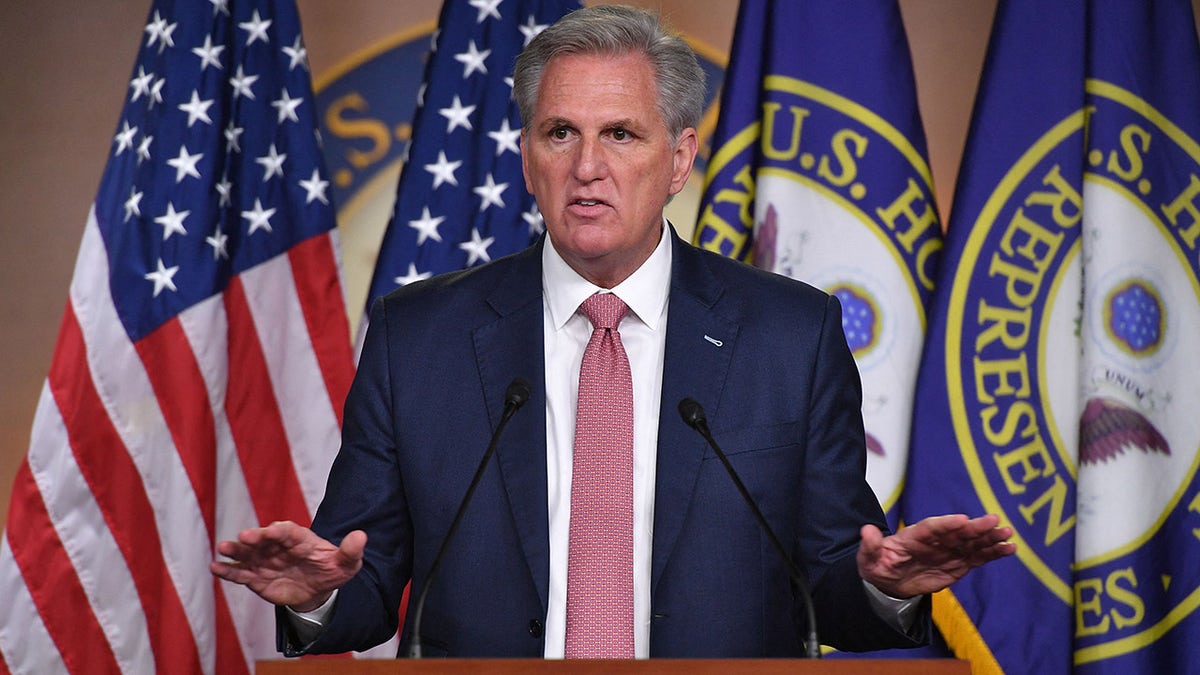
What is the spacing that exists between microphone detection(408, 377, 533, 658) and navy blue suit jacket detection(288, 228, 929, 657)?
0.64ft

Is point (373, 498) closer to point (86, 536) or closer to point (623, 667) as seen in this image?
point (623, 667)

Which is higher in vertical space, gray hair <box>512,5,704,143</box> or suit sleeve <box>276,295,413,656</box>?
gray hair <box>512,5,704,143</box>

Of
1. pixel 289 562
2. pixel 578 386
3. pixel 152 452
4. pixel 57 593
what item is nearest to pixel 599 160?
pixel 578 386

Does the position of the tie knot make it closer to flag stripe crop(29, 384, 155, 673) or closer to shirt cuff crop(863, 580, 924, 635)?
shirt cuff crop(863, 580, 924, 635)

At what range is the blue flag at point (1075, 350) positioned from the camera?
11.5 ft

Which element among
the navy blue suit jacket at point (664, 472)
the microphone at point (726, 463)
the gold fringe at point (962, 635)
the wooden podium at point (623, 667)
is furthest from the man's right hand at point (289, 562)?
the gold fringe at point (962, 635)

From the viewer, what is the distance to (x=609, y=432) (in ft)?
6.70

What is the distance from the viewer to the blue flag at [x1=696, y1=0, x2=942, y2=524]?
3697 mm

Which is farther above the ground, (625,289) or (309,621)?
(625,289)

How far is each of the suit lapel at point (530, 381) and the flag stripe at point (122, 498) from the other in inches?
70.1

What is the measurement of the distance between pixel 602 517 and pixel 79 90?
115 inches

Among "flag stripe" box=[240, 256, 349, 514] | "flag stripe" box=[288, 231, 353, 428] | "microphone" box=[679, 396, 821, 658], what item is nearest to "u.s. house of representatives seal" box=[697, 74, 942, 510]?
"flag stripe" box=[288, 231, 353, 428]

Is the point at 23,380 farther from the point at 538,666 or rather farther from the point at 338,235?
the point at 538,666

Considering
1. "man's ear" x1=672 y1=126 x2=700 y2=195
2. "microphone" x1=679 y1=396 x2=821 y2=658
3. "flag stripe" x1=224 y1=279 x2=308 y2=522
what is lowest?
"microphone" x1=679 y1=396 x2=821 y2=658
